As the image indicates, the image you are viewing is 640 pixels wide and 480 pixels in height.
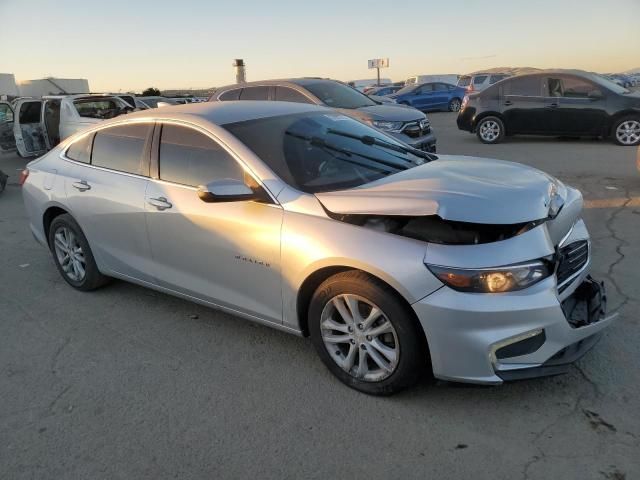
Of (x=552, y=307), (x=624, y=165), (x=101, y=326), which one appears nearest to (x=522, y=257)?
(x=552, y=307)

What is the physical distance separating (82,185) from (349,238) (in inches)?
104

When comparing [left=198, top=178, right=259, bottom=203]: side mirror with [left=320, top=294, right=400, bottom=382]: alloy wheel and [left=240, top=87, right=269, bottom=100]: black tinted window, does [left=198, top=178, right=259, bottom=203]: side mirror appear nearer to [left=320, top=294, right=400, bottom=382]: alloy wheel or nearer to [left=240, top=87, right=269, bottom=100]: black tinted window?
[left=320, top=294, right=400, bottom=382]: alloy wheel

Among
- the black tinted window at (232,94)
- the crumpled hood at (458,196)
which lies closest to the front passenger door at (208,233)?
the crumpled hood at (458,196)

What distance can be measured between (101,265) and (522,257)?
3389mm

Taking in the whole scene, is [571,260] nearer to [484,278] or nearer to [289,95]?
[484,278]

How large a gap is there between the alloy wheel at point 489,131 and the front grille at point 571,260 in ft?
32.3

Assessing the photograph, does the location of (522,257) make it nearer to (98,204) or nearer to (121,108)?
(98,204)

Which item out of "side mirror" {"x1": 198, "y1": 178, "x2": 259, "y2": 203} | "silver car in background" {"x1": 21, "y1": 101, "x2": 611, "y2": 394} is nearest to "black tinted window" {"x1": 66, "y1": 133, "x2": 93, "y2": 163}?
"silver car in background" {"x1": 21, "y1": 101, "x2": 611, "y2": 394}

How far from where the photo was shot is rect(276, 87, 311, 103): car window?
9.78m

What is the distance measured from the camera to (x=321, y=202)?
3043 millimetres

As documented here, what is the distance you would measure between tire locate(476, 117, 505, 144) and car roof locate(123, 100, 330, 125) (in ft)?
30.5

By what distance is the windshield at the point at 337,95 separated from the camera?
9.82m

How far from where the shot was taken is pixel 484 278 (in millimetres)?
2570

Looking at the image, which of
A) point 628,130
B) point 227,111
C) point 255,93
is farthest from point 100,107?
point 628,130
